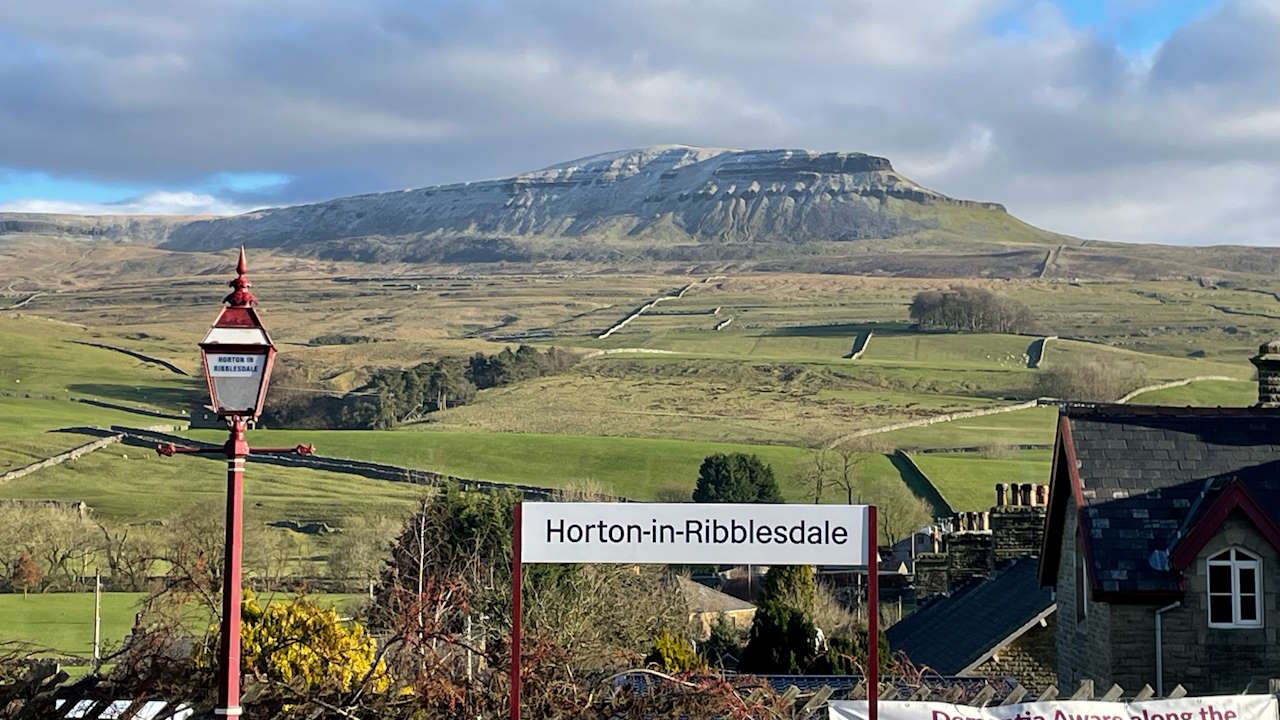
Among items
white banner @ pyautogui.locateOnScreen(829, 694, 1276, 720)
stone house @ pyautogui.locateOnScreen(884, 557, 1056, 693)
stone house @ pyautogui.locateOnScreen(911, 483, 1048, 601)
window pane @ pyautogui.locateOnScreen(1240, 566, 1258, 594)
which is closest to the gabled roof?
window pane @ pyautogui.locateOnScreen(1240, 566, 1258, 594)

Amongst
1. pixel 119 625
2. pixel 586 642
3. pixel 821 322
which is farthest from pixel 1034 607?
pixel 821 322

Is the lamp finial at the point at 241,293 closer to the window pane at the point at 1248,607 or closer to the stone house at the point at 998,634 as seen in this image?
the window pane at the point at 1248,607

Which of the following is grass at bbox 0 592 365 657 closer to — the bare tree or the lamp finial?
the lamp finial

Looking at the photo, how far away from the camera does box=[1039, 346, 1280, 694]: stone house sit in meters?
18.2

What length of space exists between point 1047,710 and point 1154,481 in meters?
7.34

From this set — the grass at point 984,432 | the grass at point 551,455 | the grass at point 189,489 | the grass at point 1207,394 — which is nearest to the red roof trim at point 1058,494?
the grass at point 189,489

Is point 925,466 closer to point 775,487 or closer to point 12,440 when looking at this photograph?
point 775,487

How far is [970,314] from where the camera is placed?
184 meters

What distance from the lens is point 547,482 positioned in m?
89.1

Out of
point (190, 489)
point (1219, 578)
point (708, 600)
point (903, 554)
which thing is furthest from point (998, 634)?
point (190, 489)

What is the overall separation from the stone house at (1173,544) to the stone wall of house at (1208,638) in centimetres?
1

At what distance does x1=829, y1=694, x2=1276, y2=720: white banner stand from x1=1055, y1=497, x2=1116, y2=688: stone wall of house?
5393 mm

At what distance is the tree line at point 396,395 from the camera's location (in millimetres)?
129625

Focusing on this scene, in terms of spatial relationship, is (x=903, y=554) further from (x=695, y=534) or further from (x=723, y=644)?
(x=695, y=534)
